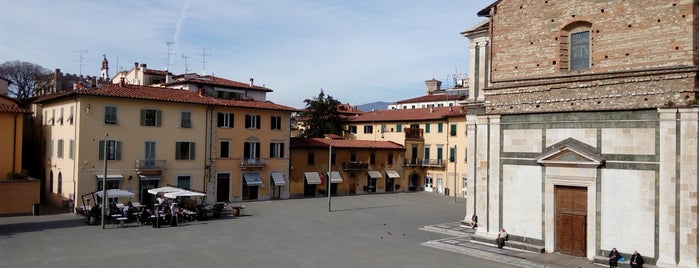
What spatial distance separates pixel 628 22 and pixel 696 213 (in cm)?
672

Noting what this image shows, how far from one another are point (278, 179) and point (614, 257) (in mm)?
27787

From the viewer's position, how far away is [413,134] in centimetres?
5388

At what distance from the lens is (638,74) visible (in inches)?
728

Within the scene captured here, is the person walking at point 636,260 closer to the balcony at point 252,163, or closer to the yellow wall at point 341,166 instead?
the balcony at point 252,163

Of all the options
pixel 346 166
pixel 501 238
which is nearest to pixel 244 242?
pixel 501 238

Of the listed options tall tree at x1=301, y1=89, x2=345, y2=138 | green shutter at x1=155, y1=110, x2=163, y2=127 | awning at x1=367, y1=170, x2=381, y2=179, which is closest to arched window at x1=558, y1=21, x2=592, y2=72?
green shutter at x1=155, y1=110, x2=163, y2=127

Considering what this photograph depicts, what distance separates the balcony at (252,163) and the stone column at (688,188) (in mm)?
29058

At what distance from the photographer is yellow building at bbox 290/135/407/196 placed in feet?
147

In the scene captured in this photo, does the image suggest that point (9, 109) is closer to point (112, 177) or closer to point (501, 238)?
point (112, 177)

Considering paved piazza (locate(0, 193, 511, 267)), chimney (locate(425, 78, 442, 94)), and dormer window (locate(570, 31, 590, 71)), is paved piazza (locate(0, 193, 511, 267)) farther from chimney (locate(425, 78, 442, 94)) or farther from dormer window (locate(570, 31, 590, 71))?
chimney (locate(425, 78, 442, 94))

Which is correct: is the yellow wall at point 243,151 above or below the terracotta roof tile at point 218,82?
below

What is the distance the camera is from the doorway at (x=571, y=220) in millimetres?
20203

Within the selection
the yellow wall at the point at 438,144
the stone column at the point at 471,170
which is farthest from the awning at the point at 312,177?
the stone column at the point at 471,170

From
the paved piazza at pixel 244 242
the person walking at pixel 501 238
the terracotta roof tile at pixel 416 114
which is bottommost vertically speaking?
the paved piazza at pixel 244 242
